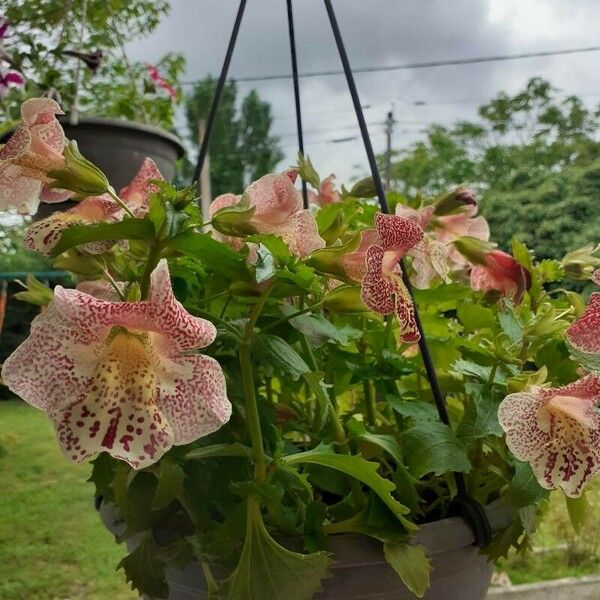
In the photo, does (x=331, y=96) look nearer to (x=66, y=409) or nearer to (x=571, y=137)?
(x=571, y=137)

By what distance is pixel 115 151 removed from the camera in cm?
86

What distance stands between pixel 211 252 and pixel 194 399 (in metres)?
0.07

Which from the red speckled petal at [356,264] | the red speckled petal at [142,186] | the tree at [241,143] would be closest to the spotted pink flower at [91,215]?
the red speckled petal at [142,186]

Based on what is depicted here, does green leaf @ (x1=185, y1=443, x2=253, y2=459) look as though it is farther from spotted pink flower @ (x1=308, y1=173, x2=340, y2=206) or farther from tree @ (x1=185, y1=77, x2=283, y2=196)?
tree @ (x1=185, y1=77, x2=283, y2=196)

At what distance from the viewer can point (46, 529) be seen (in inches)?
43.1

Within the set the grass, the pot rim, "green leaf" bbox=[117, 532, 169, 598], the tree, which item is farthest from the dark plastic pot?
the tree

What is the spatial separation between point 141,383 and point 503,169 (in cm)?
187

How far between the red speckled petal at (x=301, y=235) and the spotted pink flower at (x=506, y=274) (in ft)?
0.50

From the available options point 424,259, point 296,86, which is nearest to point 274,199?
point 424,259

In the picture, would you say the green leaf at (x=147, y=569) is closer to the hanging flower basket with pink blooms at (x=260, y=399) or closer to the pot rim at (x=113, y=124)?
the hanging flower basket with pink blooms at (x=260, y=399)

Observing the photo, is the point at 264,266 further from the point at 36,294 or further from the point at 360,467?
the point at 36,294

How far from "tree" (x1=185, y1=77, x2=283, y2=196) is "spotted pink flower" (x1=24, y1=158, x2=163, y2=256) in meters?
2.91

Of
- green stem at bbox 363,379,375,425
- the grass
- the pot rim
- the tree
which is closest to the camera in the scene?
green stem at bbox 363,379,375,425

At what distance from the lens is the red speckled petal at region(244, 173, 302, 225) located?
0.37 metres
